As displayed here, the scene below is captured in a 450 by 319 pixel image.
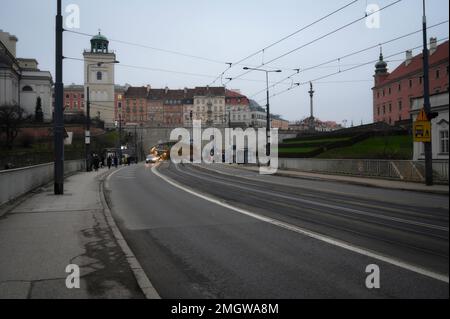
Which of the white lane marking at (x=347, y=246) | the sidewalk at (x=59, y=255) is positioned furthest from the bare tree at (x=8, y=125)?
the white lane marking at (x=347, y=246)

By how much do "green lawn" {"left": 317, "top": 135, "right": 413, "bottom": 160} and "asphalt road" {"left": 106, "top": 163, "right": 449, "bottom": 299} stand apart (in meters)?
23.6

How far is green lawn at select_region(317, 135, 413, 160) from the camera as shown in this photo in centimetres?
3847

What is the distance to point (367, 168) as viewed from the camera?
105 feet

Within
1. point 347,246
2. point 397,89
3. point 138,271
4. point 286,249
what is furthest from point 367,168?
point 397,89

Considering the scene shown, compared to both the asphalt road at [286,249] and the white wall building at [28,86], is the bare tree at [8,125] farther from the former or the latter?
the asphalt road at [286,249]

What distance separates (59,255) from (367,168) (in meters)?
26.7

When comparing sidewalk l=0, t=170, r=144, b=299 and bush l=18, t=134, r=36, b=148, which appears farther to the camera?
bush l=18, t=134, r=36, b=148

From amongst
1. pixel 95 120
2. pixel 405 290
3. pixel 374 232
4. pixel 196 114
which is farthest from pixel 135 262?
→ pixel 196 114

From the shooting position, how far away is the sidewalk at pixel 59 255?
613cm

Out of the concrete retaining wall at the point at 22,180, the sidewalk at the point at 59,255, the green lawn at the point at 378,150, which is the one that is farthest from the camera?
the green lawn at the point at 378,150

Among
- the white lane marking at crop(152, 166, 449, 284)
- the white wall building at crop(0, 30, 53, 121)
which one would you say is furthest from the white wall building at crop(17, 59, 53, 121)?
the white lane marking at crop(152, 166, 449, 284)

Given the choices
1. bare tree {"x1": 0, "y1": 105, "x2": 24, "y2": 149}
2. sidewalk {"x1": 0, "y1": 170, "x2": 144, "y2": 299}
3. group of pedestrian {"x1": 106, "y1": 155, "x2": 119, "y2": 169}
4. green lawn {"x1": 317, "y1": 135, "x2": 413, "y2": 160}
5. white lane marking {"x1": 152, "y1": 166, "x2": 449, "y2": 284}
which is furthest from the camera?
bare tree {"x1": 0, "y1": 105, "x2": 24, "y2": 149}

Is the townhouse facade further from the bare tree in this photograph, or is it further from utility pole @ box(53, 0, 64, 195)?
utility pole @ box(53, 0, 64, 195)

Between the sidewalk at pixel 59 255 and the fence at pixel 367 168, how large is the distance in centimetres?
1838
